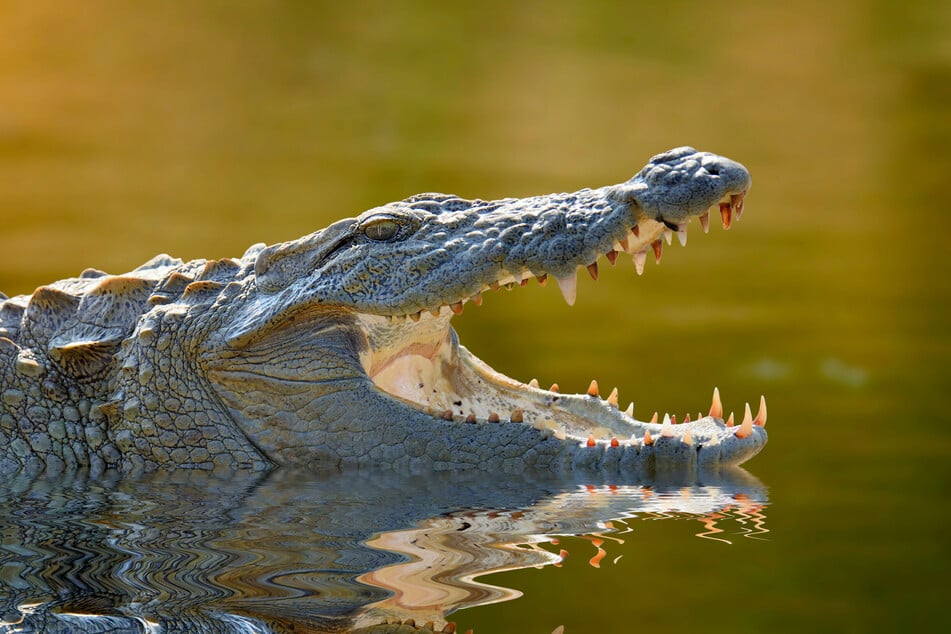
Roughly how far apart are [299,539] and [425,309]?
26.4 inches

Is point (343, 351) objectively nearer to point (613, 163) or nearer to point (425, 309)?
point (425, 309)

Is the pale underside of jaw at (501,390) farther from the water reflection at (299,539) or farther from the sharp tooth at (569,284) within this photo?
the water reflection at (299,539)

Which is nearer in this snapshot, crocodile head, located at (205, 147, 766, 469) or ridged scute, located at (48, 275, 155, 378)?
crocodile head, located at (205, 147, 766, 469)

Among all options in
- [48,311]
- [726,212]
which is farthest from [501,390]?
[48,311]

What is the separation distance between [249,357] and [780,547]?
125 cm

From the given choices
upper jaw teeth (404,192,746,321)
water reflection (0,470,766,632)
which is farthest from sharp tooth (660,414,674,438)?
upper jaw teeth (404,192,746,321)

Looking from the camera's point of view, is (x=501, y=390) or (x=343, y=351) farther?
(x=501, y=390)

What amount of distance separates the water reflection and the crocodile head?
0.23 ft

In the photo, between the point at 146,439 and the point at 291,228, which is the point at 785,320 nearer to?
the point at 291,228

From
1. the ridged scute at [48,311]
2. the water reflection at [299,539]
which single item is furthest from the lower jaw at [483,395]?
the ridged scute at [48,311]

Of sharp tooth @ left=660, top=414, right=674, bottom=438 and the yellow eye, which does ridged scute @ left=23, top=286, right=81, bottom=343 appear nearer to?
the yellow eye

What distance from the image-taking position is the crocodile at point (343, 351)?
244 centimetres

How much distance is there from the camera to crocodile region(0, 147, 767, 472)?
2.44 m

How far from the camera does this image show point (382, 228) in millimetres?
2637
